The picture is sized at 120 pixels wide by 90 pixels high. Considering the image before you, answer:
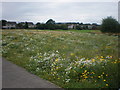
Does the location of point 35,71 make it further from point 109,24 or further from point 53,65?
point 109,24

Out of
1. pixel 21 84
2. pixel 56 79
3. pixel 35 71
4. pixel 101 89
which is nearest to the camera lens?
pixel 101 89

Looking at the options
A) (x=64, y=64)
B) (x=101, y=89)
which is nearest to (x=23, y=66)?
(x=64, y=64)

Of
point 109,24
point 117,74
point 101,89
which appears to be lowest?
point 101,89

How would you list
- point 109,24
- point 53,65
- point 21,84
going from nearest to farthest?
point 21,84 < point 53,65 < point 109,24

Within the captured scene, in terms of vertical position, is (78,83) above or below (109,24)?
below

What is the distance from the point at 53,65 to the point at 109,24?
27.5m

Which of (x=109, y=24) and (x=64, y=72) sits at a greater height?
(x=109, y=24)

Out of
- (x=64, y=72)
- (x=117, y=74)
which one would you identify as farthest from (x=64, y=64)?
(x=117, y=74)

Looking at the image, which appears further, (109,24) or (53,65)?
(109,24)

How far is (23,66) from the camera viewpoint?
645 cm

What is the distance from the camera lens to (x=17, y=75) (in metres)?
5.22

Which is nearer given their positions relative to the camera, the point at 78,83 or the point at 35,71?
the point at 78,83

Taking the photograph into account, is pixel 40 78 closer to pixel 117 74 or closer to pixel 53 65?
pixel 53 65

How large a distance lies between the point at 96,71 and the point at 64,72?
1234mm
